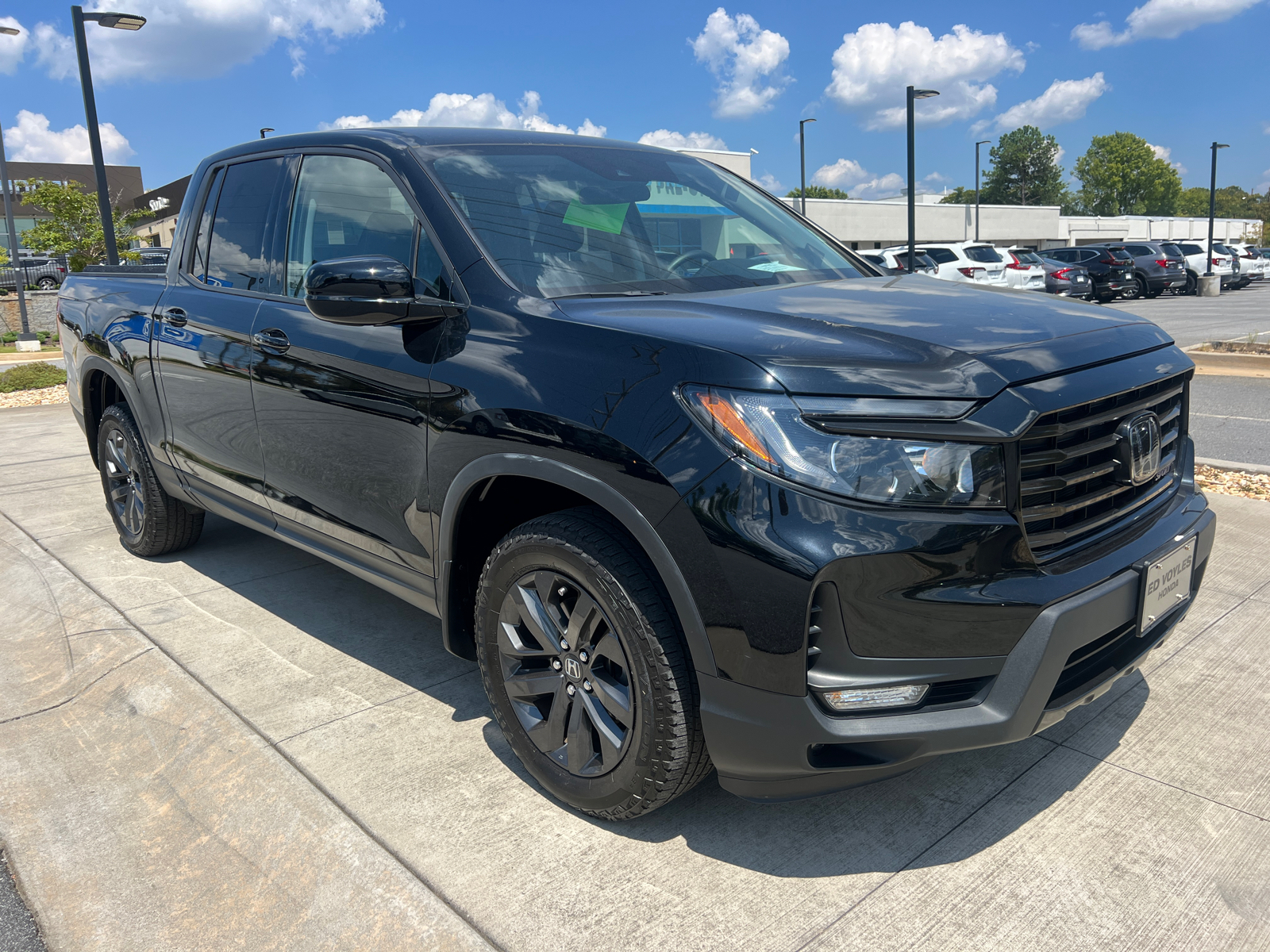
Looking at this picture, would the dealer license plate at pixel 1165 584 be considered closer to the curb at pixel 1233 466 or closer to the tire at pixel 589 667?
the tire at pixel 589 667

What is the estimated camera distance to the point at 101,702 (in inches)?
133

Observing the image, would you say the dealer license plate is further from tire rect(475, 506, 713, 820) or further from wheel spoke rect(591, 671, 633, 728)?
wheel spoke rect(591, 671, 633, 728)

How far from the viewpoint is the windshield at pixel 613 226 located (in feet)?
9.25

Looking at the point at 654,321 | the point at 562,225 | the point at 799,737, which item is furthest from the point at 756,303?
the point at 799,737

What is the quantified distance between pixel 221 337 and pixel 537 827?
2.29 meters

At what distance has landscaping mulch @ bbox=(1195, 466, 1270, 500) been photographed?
566 cm

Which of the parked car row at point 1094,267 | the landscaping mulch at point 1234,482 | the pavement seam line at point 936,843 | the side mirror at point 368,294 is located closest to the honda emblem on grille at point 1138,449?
the pavement seam line at point 936,843

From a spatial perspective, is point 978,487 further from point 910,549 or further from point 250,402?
point 250,402

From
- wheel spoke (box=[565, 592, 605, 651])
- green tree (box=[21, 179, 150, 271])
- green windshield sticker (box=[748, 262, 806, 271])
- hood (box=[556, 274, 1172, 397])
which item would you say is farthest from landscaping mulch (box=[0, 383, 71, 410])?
green tree (box=[21, 179, 150, 271])

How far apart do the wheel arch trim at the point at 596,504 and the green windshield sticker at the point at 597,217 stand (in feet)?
2.96

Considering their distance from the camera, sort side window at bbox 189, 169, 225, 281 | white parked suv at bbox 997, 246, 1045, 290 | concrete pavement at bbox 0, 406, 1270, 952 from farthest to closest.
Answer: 1. white parked suv at bbox 997, 246, 1045, 290
2. side window at bbox 189, 169, 225, 281
3. concrete pavement at bbox 0, 406, 1270, 952

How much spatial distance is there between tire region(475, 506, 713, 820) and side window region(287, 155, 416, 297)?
3.14ft

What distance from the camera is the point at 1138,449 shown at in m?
2.37

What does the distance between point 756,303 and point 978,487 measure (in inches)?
34.3
